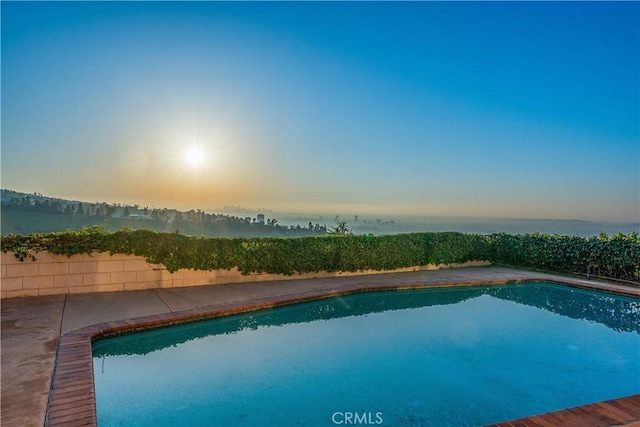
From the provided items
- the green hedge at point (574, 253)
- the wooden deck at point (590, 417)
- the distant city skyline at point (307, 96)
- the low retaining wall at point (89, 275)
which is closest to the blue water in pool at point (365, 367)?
the wooden deck at point (590, 417)

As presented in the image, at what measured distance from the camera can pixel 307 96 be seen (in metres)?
10.3

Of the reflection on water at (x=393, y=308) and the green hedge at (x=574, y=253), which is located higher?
the green hedge at (x=574, y=253)

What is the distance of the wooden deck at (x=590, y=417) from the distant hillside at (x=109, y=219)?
672 cm

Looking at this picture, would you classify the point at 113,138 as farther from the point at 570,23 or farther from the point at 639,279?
the point at 639,279

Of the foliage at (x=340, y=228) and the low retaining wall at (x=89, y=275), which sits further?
the foliage at (x=340, y=228)

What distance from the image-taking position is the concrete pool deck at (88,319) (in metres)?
3.08

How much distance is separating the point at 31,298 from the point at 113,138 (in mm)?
4037

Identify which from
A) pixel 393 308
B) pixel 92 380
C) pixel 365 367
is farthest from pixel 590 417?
pixel 92 380

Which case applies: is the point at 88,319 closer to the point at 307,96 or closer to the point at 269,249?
the point at 269,249

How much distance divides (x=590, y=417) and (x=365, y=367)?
7.23 feet

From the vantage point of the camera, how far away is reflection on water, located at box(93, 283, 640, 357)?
5.09m

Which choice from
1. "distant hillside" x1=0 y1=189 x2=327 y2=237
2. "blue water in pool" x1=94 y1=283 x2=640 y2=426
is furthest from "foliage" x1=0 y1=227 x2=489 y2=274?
"blue water in pool" x1=94 y1=283 x2=640 y2=426

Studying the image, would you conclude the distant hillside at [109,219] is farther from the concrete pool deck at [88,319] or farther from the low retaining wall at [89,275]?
the concrete pool deck at [88,319]

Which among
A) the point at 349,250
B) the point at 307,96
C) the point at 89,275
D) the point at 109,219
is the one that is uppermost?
the point at 307,96
